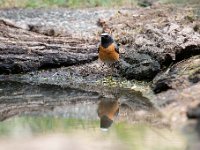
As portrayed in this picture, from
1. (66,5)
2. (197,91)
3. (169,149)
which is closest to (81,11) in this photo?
(66,5)

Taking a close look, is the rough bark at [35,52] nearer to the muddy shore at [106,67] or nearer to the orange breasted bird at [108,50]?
the muddy shore at [106,67]

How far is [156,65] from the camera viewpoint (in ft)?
38.3

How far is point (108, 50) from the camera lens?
11969 mm

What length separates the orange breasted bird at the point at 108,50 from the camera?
1192cm

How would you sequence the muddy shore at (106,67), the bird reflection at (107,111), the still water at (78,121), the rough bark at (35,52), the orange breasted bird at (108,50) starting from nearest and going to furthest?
the still water at (78,121), the bird reflection at (107,111), the muddy shore at (106,67), the orange breasted bird at (108,50), the rough bark at (35,52)

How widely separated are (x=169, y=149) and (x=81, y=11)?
15374 mm

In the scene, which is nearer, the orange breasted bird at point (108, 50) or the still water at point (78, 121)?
the still water at point (78, 121)

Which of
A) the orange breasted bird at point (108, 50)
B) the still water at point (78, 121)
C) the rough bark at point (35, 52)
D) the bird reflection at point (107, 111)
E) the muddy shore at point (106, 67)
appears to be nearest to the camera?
the still water at point (78, 121)

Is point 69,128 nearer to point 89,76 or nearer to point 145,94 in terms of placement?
point 145,94

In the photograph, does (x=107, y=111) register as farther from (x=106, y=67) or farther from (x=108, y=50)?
(x=106, y=67)

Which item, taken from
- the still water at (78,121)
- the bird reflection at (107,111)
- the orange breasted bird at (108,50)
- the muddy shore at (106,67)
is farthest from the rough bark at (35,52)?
the bird reflection at (107,111)

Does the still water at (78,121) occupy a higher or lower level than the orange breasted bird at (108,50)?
lower

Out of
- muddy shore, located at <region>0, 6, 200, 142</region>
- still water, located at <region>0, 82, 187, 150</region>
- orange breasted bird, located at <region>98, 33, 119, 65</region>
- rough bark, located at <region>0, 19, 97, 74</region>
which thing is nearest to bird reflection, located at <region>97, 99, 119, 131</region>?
still water, located at <region>0, 82, 187, 150</region>

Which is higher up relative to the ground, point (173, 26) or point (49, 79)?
point (173, 26)
